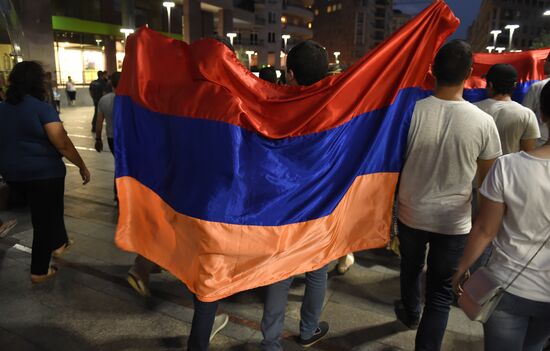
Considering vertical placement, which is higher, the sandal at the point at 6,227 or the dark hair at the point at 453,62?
the dark hair at the point at 453,62

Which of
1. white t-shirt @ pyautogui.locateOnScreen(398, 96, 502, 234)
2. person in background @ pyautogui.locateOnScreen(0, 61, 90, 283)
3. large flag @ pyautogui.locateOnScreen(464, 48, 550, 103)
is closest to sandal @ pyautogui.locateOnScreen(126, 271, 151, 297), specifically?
person in background @ pyautogui.locateOnScreen(0, 61, 90, 283)

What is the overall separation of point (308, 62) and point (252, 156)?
742mm

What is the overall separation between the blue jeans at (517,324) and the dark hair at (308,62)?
1.66 metres

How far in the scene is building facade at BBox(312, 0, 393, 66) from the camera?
9800cm

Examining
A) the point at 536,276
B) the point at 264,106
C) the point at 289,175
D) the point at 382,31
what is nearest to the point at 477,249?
the point at 536,276

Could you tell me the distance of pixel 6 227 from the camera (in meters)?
5.19

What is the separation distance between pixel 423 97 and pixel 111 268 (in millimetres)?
3471

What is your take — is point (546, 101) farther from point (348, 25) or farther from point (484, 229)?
point (348, 25)

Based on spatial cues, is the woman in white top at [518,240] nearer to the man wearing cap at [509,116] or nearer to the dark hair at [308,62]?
A: the dark hair at [308,62]

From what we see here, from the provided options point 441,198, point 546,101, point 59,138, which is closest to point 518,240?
point 546,101

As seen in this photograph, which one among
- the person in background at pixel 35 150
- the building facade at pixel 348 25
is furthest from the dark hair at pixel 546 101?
the building facade at pixel 348 25

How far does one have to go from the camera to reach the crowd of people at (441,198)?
6.19ft

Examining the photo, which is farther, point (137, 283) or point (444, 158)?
point (137, 283)

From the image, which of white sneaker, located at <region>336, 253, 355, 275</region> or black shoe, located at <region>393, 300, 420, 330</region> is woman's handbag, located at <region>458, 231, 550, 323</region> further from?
white sneaker, located at <region>336, 253, 355, 275</region>
